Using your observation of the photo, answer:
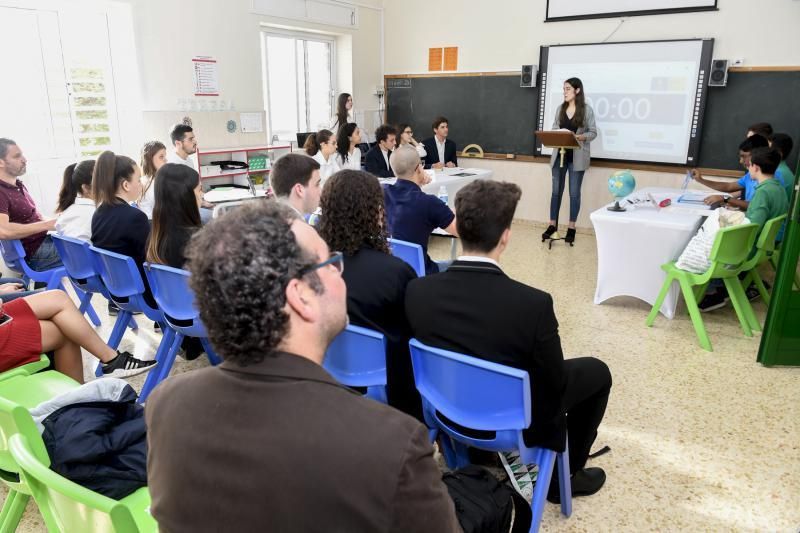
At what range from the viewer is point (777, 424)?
263cm

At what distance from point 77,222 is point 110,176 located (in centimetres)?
62

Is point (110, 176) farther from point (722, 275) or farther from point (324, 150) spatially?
point (722, 275)

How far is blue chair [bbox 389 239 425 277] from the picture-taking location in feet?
9.90

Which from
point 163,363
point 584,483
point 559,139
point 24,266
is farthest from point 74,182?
point 559,139

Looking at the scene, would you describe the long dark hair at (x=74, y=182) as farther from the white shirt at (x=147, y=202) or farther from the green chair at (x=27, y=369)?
the green chair at (x=27, y=369)

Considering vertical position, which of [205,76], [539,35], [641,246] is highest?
[539,35]

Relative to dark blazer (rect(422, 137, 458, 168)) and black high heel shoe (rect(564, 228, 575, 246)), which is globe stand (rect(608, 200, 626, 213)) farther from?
dark blazer (rect(422, 137, 458, 168))

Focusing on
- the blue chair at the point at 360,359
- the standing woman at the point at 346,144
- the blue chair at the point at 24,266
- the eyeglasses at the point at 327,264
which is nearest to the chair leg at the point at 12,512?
the blue chair at the point at 360,359

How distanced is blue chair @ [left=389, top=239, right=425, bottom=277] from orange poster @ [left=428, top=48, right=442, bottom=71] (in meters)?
5.10

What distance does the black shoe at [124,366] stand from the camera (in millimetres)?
2842

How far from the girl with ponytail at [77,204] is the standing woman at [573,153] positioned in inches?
180

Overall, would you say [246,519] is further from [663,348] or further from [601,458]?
[663,348]

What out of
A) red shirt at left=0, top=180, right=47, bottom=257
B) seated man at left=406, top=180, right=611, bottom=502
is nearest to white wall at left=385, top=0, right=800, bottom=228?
seated man at left=406, top=180, right=611, bottom=502

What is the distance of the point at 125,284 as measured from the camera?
289 centimetres
